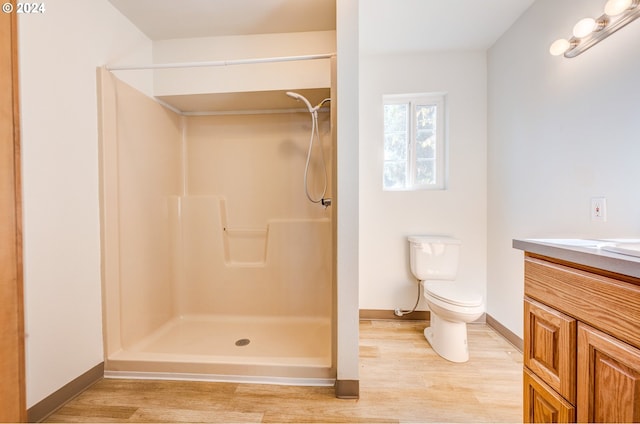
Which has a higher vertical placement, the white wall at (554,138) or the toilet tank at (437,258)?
the white wall at (554,138)

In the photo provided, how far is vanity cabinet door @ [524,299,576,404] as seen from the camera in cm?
72

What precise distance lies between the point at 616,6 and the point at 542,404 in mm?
1613

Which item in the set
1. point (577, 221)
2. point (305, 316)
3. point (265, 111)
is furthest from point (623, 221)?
point (265, 111)

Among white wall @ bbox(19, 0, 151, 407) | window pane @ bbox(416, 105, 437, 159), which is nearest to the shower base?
white wall @ bbox(19, 0, 151, 407)

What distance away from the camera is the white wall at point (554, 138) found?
46.3 inches

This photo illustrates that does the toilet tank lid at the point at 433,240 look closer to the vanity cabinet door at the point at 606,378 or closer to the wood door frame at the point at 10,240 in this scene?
the vanity cabinet door at the point at 606,378

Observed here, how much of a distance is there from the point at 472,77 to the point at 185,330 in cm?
319

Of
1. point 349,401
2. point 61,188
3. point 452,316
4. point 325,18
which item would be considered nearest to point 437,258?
point 452,316

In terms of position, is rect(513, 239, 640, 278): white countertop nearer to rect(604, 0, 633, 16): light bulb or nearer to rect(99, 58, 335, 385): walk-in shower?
rect(604, 0, 633, 16): light bulb

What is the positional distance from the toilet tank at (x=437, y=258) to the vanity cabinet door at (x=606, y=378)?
138 cm

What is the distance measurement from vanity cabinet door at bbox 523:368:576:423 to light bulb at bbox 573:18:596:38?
158 centimetres

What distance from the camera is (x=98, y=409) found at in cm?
128

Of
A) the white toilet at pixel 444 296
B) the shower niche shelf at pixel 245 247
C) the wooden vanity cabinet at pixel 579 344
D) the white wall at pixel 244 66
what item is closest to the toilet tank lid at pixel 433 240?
the white toilet at pixel 444 296

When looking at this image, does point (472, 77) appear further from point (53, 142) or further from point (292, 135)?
point (53, 142)
